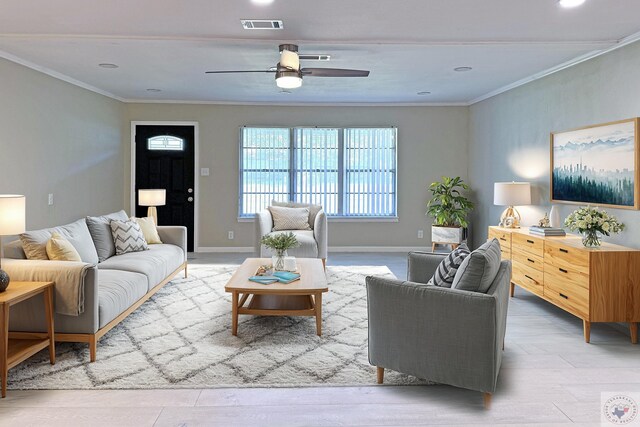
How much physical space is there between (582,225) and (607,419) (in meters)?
1.79

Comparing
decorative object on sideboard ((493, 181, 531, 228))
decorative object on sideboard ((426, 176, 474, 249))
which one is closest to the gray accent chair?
decorative object on sideboard ((493, 181, 531, 228))

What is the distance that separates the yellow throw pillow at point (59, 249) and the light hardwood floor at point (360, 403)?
105cm


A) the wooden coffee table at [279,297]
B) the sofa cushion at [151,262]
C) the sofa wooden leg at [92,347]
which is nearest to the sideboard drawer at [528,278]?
the wooden coffee table at [279,297]

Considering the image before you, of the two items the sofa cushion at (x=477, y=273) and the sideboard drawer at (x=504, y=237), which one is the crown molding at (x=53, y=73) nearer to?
the sofa cushion at (x=477, y=273)

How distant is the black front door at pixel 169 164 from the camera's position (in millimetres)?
8219

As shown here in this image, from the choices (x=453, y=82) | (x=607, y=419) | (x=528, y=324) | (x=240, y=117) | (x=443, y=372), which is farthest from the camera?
(x=240, y=117)

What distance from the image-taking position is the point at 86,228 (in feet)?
14.6

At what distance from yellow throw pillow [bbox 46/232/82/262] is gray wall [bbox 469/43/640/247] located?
4.46m

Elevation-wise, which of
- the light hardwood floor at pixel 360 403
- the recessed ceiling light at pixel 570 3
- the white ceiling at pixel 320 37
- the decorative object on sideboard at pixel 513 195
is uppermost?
the white ceiling at pixel 320 37

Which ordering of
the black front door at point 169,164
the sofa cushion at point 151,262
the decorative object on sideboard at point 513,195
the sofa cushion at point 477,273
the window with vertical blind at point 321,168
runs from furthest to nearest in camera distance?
the window with vertical blind at point 321,168
the black front door at point 169,164
the decorative object on sideboard at point 513,195
the sofa cushion at point 151,262
the sofa cushion at point 477,273

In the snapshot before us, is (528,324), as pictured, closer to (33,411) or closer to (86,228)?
(33,411)

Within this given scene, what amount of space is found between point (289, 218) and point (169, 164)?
273 cm

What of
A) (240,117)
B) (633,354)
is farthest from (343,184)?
(633,354)

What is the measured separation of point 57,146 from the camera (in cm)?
596
